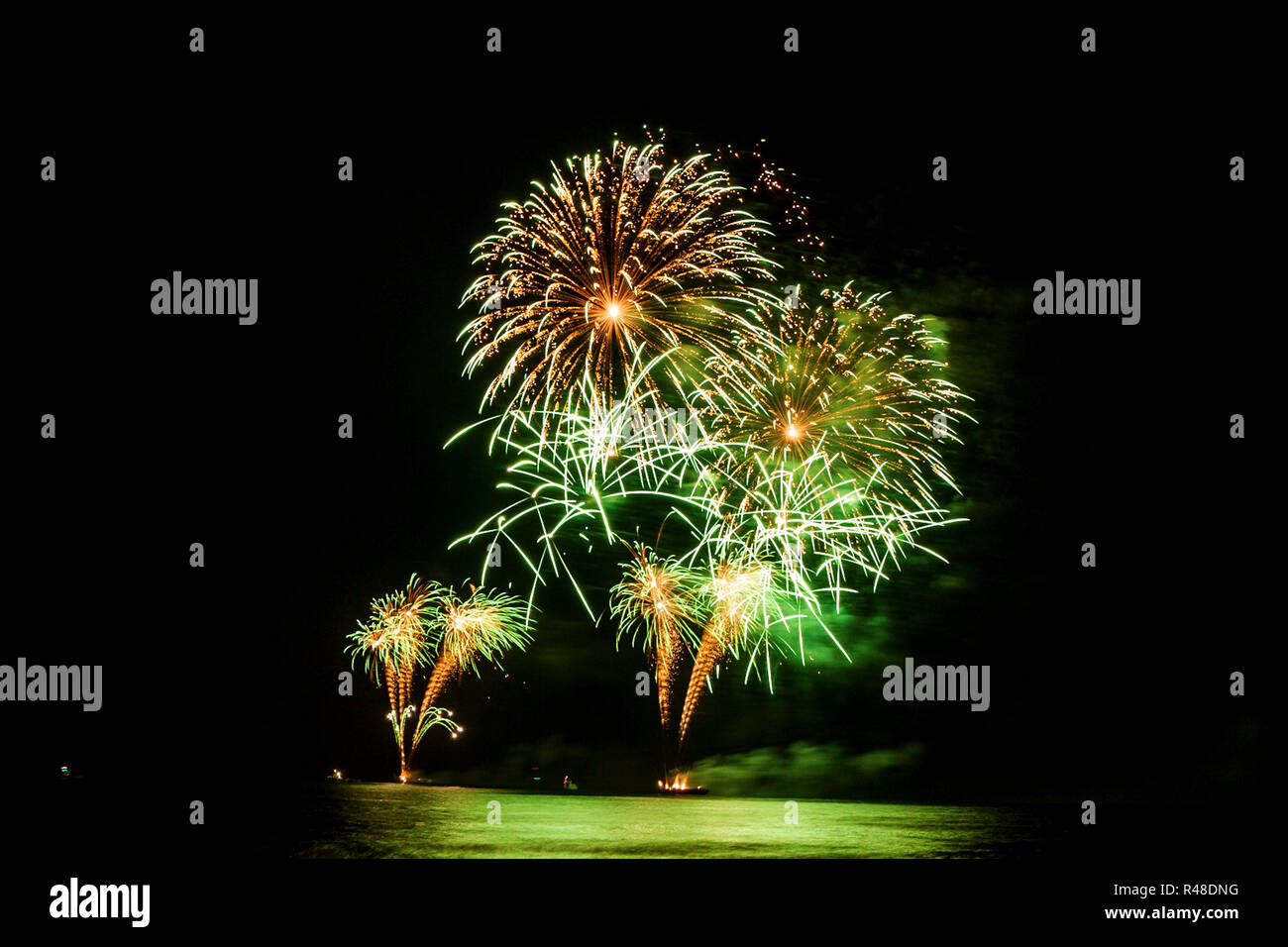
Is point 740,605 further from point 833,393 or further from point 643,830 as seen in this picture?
point 643,830

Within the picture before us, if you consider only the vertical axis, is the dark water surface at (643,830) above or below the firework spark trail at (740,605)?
below

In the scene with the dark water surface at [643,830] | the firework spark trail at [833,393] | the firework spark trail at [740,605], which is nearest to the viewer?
the dark water surface at [643,830]

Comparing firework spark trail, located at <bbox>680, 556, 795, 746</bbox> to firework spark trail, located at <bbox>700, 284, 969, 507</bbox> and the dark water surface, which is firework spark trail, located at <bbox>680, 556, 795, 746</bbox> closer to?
firework spark trail, located at <bbox>700, 284, 969, 507</bbox>

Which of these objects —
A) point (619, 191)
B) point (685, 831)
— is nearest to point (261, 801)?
point (685, 831)

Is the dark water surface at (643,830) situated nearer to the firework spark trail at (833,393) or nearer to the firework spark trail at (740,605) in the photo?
the firework spark trail at (740,605)

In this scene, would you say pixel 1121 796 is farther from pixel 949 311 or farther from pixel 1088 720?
pixel 949 311

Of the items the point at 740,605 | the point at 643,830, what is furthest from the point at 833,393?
the point at 643,830

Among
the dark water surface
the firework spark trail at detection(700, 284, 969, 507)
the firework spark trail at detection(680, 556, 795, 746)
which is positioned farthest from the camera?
the firework spark trail at detection(680, 556, 795, 746)

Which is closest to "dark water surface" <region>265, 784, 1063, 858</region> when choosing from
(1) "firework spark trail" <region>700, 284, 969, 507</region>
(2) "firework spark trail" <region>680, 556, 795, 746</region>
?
(2) "firework spark trail" <region>680, 556, 795, 746</region>

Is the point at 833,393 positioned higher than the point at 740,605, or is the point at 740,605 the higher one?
the point at 833,393

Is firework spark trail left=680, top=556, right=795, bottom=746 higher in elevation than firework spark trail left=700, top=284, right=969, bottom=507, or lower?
lower

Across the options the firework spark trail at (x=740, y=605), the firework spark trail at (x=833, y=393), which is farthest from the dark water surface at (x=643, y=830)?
the firework spark trail at (x=833, y=393)
